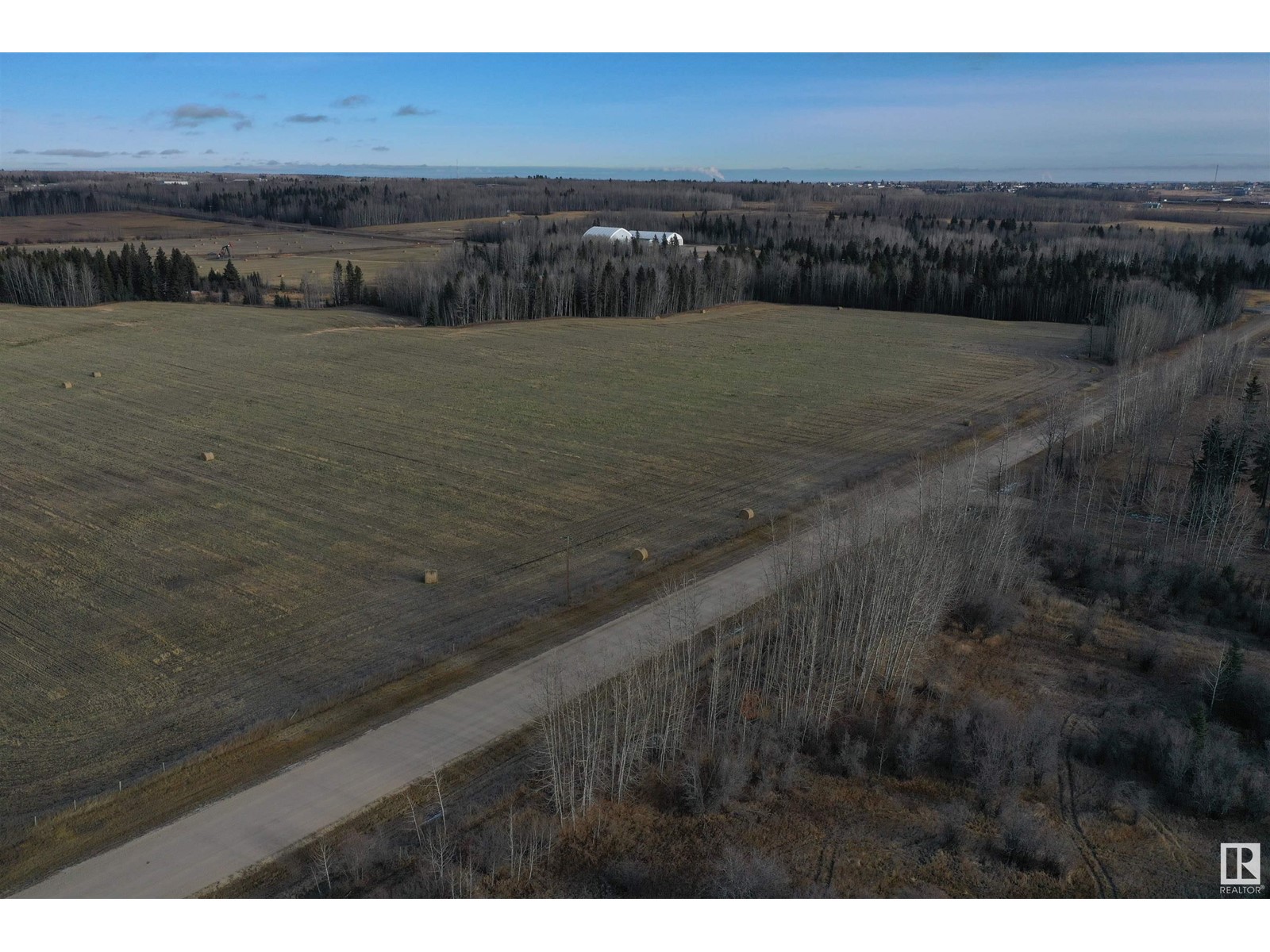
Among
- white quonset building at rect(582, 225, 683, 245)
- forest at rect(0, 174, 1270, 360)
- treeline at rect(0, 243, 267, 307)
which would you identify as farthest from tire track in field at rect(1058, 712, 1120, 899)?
white quonset building at rect(582, 225, 683, 245)

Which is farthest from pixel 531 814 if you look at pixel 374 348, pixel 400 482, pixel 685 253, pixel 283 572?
pixel 685 253

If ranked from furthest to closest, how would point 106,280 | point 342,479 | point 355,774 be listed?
point 106,280, point 342,479, point 355,774

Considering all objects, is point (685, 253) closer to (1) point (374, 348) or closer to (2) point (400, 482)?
(1) point (374, 348)

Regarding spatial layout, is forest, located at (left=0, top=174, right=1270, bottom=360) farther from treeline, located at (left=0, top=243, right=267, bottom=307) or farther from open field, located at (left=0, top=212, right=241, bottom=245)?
open field, located at (left=0, top=212, right=241, bottom=245)

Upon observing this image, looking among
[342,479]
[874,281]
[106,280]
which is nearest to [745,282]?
[874,281]

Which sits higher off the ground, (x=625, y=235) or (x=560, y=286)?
(x=625, y=235)

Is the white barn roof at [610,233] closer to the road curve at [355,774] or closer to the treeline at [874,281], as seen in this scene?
the treeline at [874,281]

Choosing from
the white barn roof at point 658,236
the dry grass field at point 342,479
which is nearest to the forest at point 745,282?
the dry grass field at point 342,479

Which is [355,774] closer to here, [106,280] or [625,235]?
[106,280]
